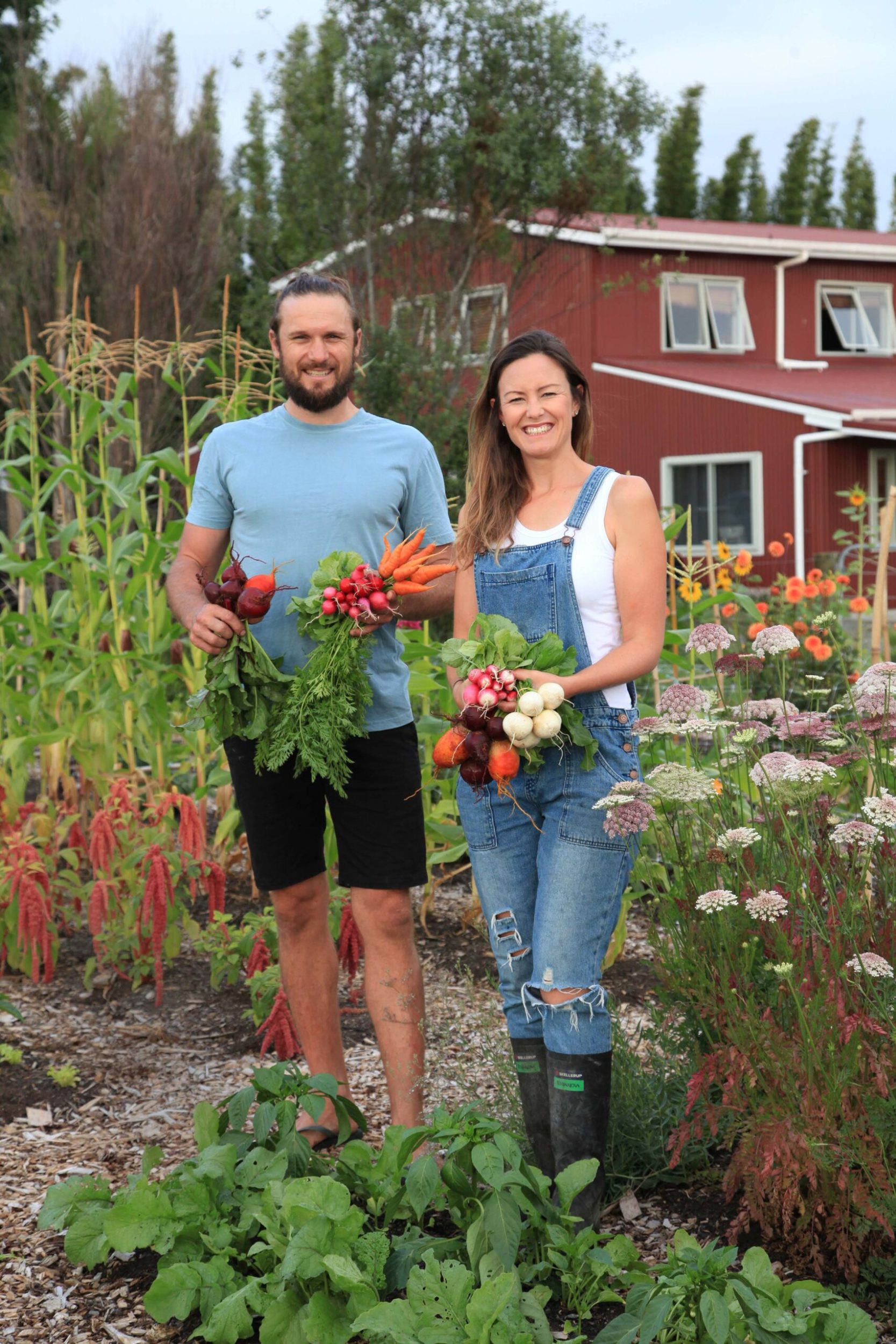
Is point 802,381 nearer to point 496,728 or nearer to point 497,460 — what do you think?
point 497,460

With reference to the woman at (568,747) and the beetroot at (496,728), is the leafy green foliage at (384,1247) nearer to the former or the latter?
the woman at (568,747)

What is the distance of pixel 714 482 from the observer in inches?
744

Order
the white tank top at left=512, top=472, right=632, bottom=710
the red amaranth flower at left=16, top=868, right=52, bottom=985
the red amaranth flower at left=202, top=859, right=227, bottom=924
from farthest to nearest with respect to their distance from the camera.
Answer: the red amaranth flower at left=202, top=859, right=227, bottom=924 < the red amaranth flower at left=16, top=868, right=52, bottom=985 < the white tank top at left=512, top=472, right=632, bottom=710

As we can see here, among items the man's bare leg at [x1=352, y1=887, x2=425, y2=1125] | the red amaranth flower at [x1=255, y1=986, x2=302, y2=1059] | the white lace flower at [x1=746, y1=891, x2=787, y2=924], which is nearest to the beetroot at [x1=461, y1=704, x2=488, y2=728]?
the white lace flower at [x1=746, y1=891, x2=787, y2=924]

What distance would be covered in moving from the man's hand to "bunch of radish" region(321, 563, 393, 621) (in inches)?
7.9

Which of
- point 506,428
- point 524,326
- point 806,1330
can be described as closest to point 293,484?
point 506,428

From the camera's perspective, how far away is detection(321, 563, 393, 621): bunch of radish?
8.76ft

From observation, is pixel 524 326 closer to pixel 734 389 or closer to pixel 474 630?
pixel 734 389

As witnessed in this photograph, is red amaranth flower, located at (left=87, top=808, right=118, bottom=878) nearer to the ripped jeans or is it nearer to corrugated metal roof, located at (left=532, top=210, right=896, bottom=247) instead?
the ripped jeans

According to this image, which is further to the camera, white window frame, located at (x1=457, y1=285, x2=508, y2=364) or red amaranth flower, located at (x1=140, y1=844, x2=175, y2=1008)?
white window frame, located at (x1=457, y1=285, x2=508, y2=364)

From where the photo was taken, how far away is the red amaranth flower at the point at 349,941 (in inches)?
147

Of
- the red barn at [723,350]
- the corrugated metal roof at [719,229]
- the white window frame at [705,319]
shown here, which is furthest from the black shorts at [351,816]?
the white window frame at [705,319]

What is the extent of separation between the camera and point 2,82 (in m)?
17.3

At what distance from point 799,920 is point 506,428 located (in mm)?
1122
